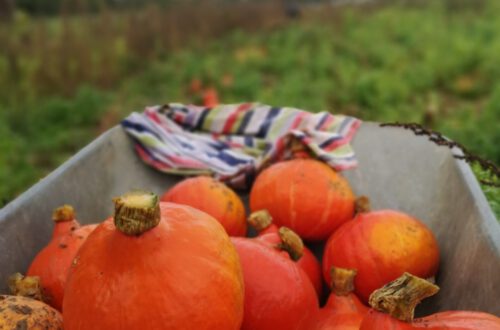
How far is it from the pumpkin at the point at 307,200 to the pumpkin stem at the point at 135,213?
104 centimetres

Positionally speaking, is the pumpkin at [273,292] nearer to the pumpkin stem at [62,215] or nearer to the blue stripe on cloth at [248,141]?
the pumpkin stem at [62,215]

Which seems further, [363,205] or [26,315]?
[363,205]

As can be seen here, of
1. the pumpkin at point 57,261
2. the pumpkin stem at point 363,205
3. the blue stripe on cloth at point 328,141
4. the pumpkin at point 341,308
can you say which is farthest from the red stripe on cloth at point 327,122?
the pumpkin at point 57,261

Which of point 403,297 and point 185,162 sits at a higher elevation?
point 403,297

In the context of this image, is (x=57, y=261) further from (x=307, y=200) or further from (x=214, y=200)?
(x=307, y=200)

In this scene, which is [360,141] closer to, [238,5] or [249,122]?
[249,122]

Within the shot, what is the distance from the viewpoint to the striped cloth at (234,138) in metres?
2.53

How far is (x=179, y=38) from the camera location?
509 inches

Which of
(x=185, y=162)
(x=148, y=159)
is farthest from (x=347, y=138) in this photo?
(x=148, y=159)

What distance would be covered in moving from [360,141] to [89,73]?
7.50 meters

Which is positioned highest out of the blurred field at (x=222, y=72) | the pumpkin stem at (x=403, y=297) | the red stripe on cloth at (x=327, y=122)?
the pumpkin stem at (x=403, y=297)

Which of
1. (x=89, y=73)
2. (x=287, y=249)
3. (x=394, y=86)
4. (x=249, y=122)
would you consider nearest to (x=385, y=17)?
(x=394, y=86)

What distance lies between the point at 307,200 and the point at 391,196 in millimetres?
578

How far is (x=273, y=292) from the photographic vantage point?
1446 mm
